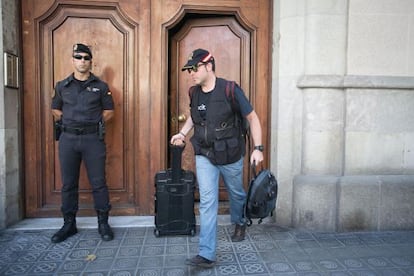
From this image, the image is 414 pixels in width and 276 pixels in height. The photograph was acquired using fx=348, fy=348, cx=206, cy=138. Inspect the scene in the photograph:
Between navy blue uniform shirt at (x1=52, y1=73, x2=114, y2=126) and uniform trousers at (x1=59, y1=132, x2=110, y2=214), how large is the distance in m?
0.18

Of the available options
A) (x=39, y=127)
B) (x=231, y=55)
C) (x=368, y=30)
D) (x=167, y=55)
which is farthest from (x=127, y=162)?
(x=368, y=30)

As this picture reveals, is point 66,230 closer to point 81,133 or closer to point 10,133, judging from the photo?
point 81,133

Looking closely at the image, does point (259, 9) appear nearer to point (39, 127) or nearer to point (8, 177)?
point (39, 127)

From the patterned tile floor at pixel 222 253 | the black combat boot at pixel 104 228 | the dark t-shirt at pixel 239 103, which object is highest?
the dark t-shirt at pixel 239 103

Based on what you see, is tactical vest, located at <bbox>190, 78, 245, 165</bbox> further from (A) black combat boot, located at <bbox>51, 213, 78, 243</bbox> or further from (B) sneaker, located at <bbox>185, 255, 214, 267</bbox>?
(A) black combat boot, located at <bbox>51, 213, 78, 243</bbox>

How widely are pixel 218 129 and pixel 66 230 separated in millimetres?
2107

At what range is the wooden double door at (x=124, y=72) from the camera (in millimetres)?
4410

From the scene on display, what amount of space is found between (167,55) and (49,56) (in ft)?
4.91

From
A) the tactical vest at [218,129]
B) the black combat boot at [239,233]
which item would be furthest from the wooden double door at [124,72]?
the tactical vest at [218,129]

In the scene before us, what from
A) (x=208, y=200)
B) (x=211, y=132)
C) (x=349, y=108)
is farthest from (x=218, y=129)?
(x=349, y=108)

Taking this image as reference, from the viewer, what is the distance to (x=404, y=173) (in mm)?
4293

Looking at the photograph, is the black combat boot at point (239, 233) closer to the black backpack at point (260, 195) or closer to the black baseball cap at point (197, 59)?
the black backpack at point (260, 195)

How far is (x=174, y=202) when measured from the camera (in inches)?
153

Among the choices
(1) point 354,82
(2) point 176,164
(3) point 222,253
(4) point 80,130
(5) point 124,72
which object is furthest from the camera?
(5) point 124,72
